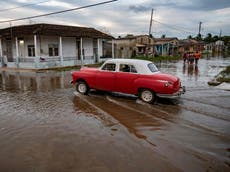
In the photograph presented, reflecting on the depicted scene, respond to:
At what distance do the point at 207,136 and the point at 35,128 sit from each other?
4.64m

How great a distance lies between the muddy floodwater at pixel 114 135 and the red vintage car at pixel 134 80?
504 millimetres

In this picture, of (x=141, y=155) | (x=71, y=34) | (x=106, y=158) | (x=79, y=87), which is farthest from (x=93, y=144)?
(x=71, y=34)

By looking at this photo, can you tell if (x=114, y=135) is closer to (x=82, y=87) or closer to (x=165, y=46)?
(x=82, y=87)

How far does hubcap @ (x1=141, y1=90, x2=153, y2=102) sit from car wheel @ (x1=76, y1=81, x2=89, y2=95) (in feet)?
9.53

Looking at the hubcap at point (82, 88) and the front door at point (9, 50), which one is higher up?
the front door at point (9, 50)

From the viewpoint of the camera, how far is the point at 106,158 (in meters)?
4.21

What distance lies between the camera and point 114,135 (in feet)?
17.6

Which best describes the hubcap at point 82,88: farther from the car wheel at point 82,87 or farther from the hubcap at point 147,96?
the hubcap at point 147,96

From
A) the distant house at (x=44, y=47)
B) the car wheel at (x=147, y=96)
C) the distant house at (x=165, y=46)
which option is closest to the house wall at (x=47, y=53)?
the distant house at (x=44, y=47)

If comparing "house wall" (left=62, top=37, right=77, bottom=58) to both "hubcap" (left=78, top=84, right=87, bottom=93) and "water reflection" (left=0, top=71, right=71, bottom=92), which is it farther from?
"hubcap" (left=78, top=84, right=87, bottom=93)

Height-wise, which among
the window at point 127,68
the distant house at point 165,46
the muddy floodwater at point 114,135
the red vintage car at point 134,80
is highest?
the distant house at point 165,46

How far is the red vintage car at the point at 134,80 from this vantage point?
808 centimetres

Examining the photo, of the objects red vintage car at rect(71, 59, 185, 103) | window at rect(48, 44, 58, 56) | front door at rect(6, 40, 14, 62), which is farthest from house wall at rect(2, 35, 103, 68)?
red vintage car at rect(71, 59, 185, 103)

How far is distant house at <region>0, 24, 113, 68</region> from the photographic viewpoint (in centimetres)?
2378
